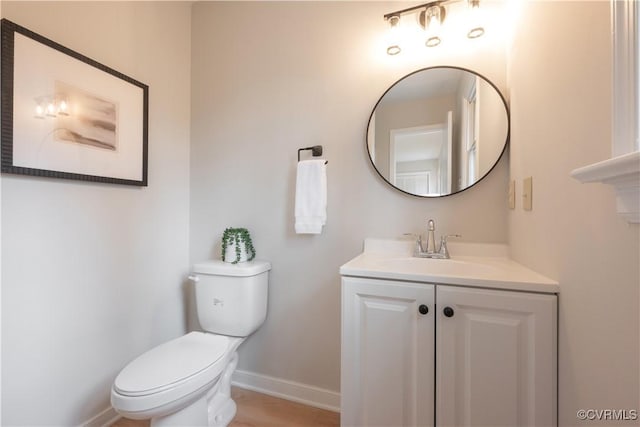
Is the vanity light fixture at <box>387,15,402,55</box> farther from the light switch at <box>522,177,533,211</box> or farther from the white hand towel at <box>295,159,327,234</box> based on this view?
the light switch at <box>522,177,533,211</box>

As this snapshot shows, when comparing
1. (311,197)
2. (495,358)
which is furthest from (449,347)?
(311,197)

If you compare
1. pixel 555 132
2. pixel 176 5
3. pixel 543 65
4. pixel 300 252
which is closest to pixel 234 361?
pixel 300 252

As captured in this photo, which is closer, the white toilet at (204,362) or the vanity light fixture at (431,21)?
the white toilet at (204,362)

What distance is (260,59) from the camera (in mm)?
1768

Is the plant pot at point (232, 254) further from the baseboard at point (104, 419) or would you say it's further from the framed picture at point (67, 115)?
the baseboard at point (104, 419)

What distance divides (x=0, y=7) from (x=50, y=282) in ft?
3.59

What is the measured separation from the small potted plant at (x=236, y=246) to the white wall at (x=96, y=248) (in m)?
0.43

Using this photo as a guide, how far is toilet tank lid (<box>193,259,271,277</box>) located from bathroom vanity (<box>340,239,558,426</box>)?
2.14 ft

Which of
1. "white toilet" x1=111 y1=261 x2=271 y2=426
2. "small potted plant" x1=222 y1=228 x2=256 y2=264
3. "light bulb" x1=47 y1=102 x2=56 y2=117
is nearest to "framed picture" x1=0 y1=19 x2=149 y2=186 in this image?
"light bulb" x1=47 y1=102 x2=56 y2=117

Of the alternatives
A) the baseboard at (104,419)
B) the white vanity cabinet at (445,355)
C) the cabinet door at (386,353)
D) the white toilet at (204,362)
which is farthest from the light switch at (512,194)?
the baseboard at (104,419)

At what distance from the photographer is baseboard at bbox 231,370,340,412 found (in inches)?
62.1

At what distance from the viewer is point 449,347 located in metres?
0.98

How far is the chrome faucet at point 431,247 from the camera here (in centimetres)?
136

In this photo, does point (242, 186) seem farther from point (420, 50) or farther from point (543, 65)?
point (543, 65)
